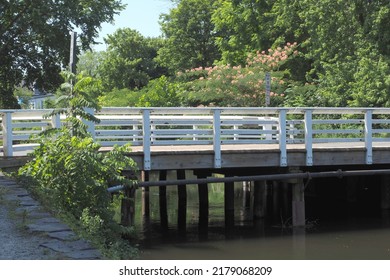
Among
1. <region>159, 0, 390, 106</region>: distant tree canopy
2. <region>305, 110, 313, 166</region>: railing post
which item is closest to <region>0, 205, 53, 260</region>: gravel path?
<region>305, 110, 313, 166</region>: railing post

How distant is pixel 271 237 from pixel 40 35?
13.5 meters

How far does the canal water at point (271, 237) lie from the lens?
13031 mm

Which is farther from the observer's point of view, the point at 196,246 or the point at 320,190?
the point at 320,190

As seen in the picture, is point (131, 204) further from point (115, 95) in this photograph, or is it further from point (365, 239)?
point (115, 95)

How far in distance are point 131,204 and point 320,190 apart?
10.3 m

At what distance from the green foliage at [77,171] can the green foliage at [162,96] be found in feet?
60.3

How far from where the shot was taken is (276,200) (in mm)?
20766

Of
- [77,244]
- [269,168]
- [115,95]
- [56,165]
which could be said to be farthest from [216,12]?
[77,244]

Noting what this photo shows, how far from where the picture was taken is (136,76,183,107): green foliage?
31234 mm

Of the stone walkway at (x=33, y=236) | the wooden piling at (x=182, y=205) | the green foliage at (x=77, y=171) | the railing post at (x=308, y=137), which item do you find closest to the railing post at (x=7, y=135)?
the green foliage at (x=77, y=171)

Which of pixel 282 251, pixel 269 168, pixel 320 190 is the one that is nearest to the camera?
pixel 282 251

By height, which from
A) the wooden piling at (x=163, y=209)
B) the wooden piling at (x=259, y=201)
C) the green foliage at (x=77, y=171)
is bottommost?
the wooden piling at (x=163, y=209)

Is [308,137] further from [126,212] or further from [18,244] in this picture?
[18,244]

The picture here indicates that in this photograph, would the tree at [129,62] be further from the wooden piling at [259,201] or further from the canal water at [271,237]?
the wooden piling at [259,201]
